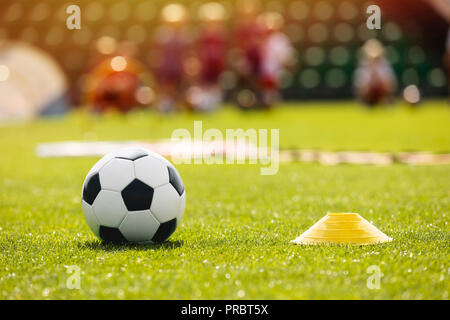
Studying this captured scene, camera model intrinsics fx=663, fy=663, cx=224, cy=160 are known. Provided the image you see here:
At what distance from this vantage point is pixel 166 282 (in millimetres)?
2371

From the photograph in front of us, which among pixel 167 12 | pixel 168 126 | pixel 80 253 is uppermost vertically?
pixel 167 12

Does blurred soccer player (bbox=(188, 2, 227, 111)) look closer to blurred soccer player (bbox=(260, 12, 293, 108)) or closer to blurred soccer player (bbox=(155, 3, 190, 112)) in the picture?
blurred soccer player (bbox=(155, 3, 190, 112))

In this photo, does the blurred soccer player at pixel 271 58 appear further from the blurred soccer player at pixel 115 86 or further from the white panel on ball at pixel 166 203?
the white panel on ball at pixel 166 203

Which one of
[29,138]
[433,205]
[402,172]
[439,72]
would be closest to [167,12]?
[29,138]

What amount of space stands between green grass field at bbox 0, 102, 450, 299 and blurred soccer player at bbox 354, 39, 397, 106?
7746 millimetres

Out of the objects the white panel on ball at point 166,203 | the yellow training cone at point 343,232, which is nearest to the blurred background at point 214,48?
the white panel on ball at point 166,203

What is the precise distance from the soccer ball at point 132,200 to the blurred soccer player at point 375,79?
38.5 feet

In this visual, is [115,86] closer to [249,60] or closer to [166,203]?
[249,60]

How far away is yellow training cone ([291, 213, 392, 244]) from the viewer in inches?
115

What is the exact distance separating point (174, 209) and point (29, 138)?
750 centimetres

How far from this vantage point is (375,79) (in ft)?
47.1

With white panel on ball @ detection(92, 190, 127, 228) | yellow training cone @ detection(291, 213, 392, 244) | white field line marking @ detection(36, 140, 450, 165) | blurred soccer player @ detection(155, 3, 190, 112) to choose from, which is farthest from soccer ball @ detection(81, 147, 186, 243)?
blurred soccer player @ detection(155, 3, 190, 112)

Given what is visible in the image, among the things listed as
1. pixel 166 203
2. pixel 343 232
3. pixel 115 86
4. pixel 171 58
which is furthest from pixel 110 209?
pixel 171 58
